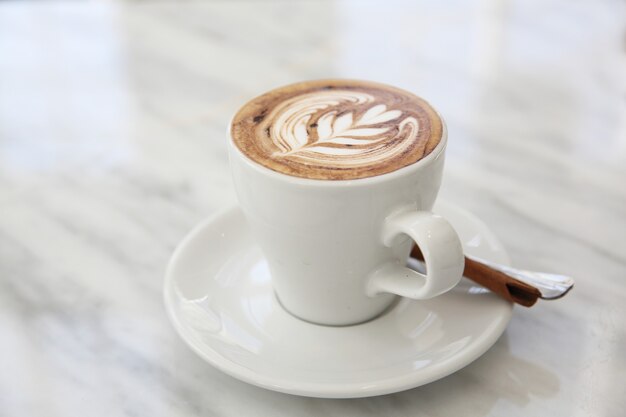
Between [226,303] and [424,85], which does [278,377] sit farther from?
[424,85]

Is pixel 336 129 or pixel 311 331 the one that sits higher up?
pixel 336 129

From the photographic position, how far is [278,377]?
527 millimetres

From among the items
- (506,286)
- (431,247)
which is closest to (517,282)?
(506,286)

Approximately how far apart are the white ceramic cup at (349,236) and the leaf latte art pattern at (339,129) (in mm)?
29

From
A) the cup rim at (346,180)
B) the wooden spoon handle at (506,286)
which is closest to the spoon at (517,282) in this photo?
the wooden spoon handle at (506,286)

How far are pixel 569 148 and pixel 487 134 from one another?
0.32ft

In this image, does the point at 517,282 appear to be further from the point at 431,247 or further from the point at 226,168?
the point at 226,168

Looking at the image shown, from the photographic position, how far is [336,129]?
0.59 metres

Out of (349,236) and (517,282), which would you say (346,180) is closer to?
(349,236)

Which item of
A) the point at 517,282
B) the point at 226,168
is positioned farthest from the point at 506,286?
the point at 226,168

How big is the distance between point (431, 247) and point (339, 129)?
0.14m

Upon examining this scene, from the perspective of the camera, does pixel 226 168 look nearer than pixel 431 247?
No

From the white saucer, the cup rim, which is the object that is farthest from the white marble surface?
the cup rim

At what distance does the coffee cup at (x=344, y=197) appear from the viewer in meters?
0.52
